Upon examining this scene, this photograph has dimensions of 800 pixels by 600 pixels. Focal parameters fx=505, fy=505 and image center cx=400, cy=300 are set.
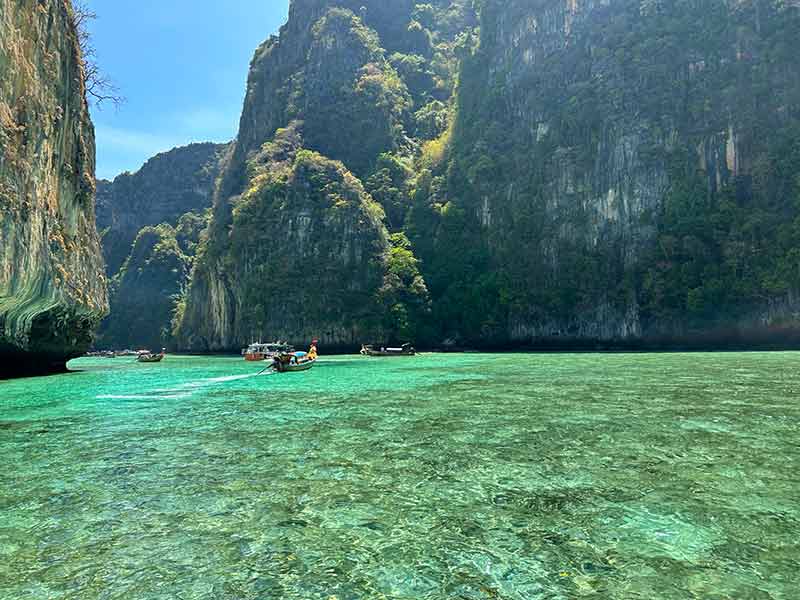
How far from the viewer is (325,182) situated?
270 feet

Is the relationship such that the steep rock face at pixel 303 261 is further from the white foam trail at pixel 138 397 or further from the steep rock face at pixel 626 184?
the white foam trail at pixel 138 397

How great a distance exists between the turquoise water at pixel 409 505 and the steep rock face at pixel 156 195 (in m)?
159

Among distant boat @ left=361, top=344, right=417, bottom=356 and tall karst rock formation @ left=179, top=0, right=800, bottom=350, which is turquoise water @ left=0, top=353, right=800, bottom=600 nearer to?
distant boat @ left=361, top=344, right=417, bottom=356

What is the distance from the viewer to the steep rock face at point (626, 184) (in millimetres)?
61531

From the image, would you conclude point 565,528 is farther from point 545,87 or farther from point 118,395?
point 545,87

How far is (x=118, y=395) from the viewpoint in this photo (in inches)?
874

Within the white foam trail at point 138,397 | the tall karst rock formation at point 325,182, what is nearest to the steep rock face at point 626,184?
the tall karst rock formation at point 325,182

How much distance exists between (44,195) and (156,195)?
151208 millimetres

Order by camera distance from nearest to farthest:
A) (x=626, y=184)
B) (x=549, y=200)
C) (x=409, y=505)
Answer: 1. (x=409, y=505)
2. (x=626, y=184)
3. (x=549, y=200)

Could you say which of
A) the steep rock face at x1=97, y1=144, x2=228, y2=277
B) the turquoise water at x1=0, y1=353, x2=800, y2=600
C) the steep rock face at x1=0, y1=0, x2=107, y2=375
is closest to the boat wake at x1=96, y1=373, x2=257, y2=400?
the turquoise water at x1=0, y1=353, x2=800, y2=600

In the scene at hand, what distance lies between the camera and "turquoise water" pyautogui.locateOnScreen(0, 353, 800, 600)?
505cm

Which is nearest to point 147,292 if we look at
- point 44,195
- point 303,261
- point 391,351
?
point 303,261

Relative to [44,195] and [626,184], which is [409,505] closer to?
[44,195]

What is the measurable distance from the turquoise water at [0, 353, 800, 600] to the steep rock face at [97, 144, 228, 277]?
15883cm
